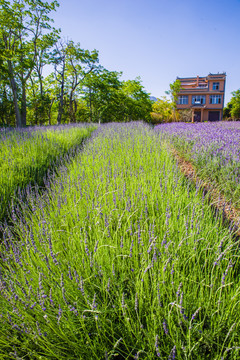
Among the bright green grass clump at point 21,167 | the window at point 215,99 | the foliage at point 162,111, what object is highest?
the window at point 215,99

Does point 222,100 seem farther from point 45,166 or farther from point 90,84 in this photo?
point 45,166

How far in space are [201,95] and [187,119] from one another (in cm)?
975

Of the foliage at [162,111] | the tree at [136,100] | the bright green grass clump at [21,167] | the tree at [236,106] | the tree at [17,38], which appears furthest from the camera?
the tree at [236,106]

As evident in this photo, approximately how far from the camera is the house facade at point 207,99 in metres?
42.5

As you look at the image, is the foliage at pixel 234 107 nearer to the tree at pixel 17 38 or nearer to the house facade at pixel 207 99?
the house facade at pixel 207 99

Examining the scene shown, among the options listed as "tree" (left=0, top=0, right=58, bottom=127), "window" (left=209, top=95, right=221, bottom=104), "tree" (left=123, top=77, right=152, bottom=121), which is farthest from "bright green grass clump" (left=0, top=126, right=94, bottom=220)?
"window" (left=209, top=95, right=221, bottom=104)

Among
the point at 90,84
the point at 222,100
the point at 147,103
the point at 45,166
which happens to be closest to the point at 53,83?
the point at 90,84

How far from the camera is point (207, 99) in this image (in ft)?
141

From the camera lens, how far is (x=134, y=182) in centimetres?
264

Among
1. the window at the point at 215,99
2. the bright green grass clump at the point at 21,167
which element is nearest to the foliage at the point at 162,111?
the window at the point at 215,99

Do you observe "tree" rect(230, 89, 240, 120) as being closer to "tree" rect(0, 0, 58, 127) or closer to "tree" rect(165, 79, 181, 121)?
"tree" rect(165, 79, 181, 121)

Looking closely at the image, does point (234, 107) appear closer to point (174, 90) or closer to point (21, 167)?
point (174, 90)

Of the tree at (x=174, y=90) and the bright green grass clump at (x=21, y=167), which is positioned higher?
the tree at (x=174, y=90)

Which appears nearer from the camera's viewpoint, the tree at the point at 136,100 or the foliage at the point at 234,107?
the tree at the point at 136,100
